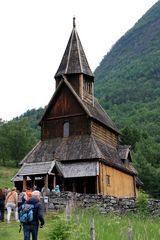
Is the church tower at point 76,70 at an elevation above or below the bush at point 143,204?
above

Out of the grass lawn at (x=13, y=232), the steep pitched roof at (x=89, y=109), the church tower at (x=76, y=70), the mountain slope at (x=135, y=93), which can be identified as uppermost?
the mountain slope at (x=135, y=93)

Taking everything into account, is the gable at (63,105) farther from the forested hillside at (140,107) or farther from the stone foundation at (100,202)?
the forested hillside at (140,107)

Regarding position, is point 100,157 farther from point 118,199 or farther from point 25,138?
point 25,138

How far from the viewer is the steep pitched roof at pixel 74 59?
149 feet

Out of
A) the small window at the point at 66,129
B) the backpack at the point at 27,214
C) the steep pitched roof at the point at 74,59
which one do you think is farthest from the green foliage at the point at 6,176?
the backpack at the point at 27,214

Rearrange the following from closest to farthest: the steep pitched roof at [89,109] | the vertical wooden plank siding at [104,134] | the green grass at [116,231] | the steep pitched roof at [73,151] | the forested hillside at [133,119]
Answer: the green grass at [116,231]
the steep pitched roof at [73,151]
the steep pitched roof at [89,109]
the vertical wooden plank siding at [104,134]
the forested hillside at [133,119]

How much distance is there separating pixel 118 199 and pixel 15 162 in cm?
5700

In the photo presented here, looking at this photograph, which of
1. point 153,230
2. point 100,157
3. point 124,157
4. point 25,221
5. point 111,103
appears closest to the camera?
point 25,221

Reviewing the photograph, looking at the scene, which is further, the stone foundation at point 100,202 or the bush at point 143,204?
the bush at point 143,204

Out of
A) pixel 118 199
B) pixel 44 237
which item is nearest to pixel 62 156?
pixel 118 199

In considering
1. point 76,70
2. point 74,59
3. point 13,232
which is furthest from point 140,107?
point 13,232

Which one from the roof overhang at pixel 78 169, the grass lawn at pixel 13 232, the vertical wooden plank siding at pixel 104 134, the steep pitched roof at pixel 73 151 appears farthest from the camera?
the vertical wooden plank siding at pixel 104 134

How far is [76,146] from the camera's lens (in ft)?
136

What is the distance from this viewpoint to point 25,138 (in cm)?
8544
